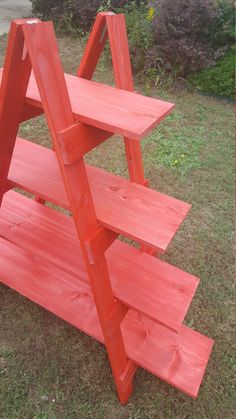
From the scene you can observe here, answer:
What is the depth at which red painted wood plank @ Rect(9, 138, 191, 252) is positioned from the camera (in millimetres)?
1203

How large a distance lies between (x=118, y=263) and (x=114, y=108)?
80cm

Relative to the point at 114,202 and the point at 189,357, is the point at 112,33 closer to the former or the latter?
the point at 114,202

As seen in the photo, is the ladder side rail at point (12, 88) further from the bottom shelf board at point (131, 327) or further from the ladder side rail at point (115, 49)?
the bottom shelf board at point (131, 327)

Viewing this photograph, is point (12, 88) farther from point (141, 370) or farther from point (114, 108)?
point (141, 370)

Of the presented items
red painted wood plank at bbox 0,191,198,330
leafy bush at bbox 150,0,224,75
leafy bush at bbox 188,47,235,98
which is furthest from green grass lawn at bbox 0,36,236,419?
leafy bush at bbox 150,0,224,75

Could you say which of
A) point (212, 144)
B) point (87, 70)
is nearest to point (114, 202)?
point (87, 70)

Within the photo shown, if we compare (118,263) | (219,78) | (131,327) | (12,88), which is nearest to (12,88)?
(12,88)

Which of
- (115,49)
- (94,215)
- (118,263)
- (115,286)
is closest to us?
(94,215)

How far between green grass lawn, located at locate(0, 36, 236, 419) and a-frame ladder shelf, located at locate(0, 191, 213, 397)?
0.31m

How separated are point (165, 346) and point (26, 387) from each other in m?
0.84

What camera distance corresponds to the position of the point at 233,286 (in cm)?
249

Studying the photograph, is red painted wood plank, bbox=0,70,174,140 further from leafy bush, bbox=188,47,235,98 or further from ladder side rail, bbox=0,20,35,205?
leafy bush, bbox=188,47,235,98

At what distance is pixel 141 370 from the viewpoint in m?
2.00

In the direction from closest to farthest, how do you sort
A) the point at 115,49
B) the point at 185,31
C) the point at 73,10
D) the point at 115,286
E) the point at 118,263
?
1. the point at 115,49
2. the point at 115,286
3. the point at 118,263
4. the point at 185,31
5. the point at 73,10
